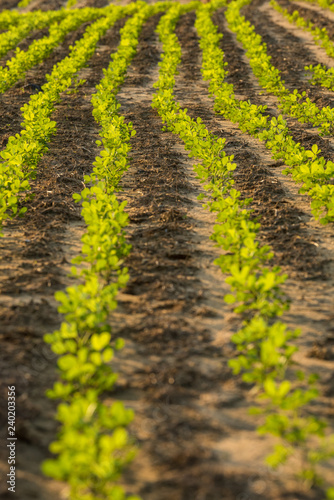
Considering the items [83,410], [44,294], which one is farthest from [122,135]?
[83,410]

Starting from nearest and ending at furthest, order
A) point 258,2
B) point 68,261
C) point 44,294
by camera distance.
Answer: point 44,294
point 68,261
point 258,2

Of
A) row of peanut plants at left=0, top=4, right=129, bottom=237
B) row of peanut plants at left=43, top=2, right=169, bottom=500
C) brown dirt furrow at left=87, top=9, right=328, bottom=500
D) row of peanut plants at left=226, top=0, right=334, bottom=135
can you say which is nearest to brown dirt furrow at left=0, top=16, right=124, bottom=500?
row of peanut plants at left=43, top=2, right=169, bottom=500

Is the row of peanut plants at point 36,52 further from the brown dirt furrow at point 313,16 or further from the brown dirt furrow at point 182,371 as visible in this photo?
the brown dirt furrow at point 313,16

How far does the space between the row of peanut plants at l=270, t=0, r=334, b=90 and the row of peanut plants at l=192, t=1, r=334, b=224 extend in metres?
2.24

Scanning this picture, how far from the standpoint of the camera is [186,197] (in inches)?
239

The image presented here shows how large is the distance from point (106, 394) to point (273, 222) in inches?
119

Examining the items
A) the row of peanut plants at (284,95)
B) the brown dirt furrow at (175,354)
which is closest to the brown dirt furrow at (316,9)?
the row of peanut plants at (284,95)

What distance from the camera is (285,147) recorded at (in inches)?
270

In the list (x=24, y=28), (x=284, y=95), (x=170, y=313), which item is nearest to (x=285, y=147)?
(x=284, y=95)

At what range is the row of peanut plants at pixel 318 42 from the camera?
10508 mm

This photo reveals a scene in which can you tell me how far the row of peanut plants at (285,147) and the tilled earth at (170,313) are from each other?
0.20 m

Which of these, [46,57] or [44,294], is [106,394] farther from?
[46,57]

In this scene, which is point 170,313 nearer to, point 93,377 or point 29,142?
point 93,377

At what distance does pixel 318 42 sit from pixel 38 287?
14.7m
